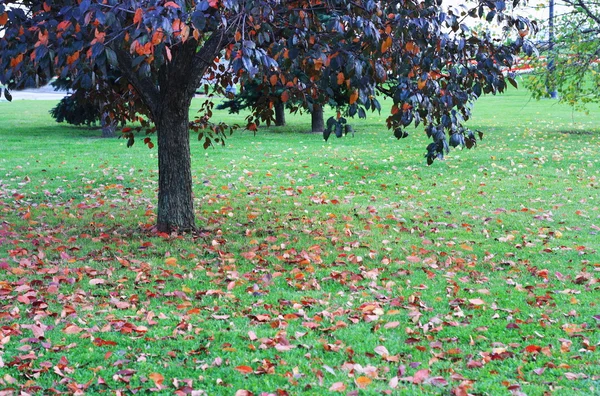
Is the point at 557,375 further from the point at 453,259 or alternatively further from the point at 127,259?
the point at 127,259

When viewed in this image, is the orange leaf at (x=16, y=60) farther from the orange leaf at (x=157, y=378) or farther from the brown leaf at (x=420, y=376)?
the brown leaf at (x=420, y=376)

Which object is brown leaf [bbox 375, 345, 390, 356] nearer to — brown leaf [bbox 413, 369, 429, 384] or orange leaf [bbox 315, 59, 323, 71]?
brown leaf [bbox 413, 369, 429, 384]

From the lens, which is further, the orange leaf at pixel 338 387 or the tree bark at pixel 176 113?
the tree bark at pixel 176 113

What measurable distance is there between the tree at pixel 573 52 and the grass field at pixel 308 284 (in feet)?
17.7

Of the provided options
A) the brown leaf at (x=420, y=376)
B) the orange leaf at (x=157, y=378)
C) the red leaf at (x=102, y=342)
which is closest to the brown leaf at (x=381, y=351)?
the brown leaf at (x=420, y=376)

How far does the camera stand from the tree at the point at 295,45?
14.6 feet

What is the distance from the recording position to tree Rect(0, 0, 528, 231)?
444cm

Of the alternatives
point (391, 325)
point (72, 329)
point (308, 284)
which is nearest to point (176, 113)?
point (308, 284)

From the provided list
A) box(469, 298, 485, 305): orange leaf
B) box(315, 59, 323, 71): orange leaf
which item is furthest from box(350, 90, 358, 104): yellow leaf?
box(469, 298, 485, 305): orange leaf

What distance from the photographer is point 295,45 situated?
17.7ft

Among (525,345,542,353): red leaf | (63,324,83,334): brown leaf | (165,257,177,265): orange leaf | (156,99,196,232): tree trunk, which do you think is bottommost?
(525,345,542,353): red leaf

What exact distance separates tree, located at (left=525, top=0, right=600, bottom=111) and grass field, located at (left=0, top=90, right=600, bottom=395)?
17.7ft

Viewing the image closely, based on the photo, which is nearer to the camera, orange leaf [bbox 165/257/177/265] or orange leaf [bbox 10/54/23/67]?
orange leaf [bbox 10/54/23/67]

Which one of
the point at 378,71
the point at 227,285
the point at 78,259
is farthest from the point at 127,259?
the point at 378,71
